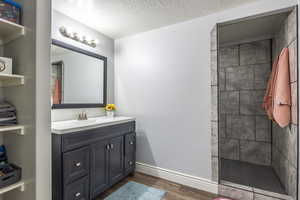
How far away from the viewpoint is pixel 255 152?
2.71m

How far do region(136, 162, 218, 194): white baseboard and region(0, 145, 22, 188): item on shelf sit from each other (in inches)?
64.9

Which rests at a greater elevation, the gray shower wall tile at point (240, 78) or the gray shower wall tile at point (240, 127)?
the gray shower wall tile at point (240, 78)

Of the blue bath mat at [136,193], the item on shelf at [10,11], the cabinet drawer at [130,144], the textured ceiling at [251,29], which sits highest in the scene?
the textured ceiling at [251,29]

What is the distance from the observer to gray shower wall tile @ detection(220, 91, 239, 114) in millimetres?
2884

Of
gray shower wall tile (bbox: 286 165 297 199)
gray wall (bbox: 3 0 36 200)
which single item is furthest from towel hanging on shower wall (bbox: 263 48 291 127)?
gray wall (bbox: 3 0 36 200)

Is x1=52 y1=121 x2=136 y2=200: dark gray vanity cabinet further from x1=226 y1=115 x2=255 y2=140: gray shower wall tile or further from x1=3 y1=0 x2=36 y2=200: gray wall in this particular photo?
x1=226 y1=115 x2=255 y2=140: gray shower wall tile

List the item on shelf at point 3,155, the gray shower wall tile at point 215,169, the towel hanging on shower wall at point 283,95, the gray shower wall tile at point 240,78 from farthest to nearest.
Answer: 1. the gray shower wall tile at point 240,78
2. the gray shower wall tile at point 215,169
3. the towel hanging on shower wall at point 283,95
4. the item on shelf at point 3,155

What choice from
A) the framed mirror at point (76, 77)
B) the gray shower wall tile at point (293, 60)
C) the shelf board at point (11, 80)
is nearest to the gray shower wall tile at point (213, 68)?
the gray shower wall tile at point (293, 60)

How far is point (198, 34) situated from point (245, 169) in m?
2.24

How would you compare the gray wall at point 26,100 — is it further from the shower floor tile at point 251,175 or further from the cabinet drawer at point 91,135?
the shower floor tile at point 251,175

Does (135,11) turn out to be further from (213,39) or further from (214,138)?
(214,138)

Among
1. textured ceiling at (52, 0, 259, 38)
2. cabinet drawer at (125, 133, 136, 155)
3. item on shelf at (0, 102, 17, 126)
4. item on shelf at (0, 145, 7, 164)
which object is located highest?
textured ceiling at (52, 0, 259, 38)

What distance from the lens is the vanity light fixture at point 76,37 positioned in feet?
6.61

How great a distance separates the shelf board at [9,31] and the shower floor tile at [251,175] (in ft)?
9.03
